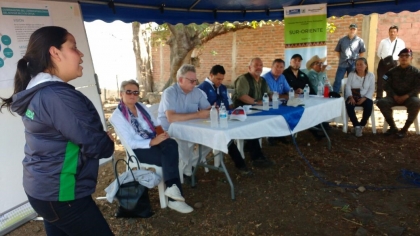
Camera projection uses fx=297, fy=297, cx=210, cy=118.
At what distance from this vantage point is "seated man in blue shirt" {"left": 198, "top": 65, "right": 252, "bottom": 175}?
142 inches

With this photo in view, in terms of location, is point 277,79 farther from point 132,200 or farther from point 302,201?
point 132,200

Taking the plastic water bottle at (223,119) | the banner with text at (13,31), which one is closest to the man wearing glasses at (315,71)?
the plastic water bottle at (223,119)

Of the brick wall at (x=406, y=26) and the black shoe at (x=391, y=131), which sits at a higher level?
the brick wall at (x=406, y=26)

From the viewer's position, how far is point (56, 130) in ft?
3.81

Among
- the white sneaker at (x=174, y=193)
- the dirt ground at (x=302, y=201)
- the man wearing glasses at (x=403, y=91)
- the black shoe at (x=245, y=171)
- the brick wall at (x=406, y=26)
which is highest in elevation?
the brick wall at (x=406, y=26)

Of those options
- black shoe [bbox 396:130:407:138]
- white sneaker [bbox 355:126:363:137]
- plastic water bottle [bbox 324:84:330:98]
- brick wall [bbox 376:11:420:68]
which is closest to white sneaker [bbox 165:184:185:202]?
plastic water bottle [bbox 324:84:330:98]

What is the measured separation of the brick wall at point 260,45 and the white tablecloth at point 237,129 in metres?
4.96

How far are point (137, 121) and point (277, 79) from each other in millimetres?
2435

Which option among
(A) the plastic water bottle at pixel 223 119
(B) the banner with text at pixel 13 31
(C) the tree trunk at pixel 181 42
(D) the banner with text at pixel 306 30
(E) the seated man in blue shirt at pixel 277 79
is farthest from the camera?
(C) the tree trunk at pixel 181 42

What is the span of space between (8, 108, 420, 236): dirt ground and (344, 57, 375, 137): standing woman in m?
0.78

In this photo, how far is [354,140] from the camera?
472cm

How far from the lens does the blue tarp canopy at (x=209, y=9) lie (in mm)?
3875

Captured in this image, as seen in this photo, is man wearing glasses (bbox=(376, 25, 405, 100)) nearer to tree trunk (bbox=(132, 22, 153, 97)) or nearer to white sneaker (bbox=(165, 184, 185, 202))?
white sneaker (bbox=(165, 184, 185, 202))

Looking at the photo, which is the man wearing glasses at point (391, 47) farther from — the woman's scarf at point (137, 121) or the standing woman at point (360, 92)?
the woman's scarf at point (137, 121)
